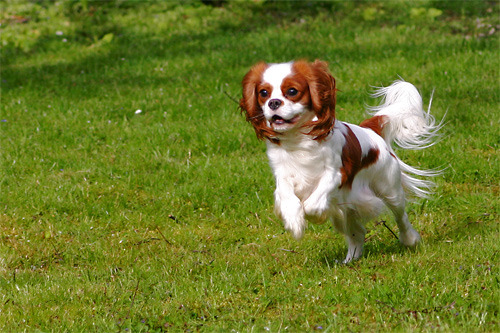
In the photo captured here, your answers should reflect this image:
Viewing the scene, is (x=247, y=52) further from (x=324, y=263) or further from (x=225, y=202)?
(x=324, y=263)

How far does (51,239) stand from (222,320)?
2191 millimetres

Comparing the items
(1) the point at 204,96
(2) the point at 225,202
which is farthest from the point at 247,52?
(2) the point at 225,202

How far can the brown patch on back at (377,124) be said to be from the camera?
506cm

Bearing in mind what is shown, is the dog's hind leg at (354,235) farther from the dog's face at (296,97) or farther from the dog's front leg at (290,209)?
the dog's face at (296,97)

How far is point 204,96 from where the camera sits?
27.6ft

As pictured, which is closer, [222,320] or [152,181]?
[222,320]

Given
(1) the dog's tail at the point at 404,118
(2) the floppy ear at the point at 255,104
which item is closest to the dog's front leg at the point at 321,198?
(2) the floppy ear at the point at 255,104

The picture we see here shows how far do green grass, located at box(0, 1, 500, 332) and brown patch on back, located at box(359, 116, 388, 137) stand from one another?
2.92 feet

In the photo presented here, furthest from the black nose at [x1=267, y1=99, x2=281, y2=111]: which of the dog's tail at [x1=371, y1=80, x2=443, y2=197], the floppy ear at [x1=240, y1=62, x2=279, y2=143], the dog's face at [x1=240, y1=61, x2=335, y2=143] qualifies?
the dog's tail at [x1=371, y1=80, x2=443, y2=197]

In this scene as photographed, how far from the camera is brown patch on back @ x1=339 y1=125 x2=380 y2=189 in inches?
172

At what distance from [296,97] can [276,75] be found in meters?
0.18

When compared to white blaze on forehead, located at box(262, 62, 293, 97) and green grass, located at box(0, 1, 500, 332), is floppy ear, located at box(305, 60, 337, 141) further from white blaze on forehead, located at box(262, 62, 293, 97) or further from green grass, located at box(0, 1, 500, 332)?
green grass, located at box(0, 1, 500, 332)

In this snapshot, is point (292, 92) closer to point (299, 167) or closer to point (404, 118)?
point (299, 167)

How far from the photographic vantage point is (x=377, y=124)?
5.10 m
